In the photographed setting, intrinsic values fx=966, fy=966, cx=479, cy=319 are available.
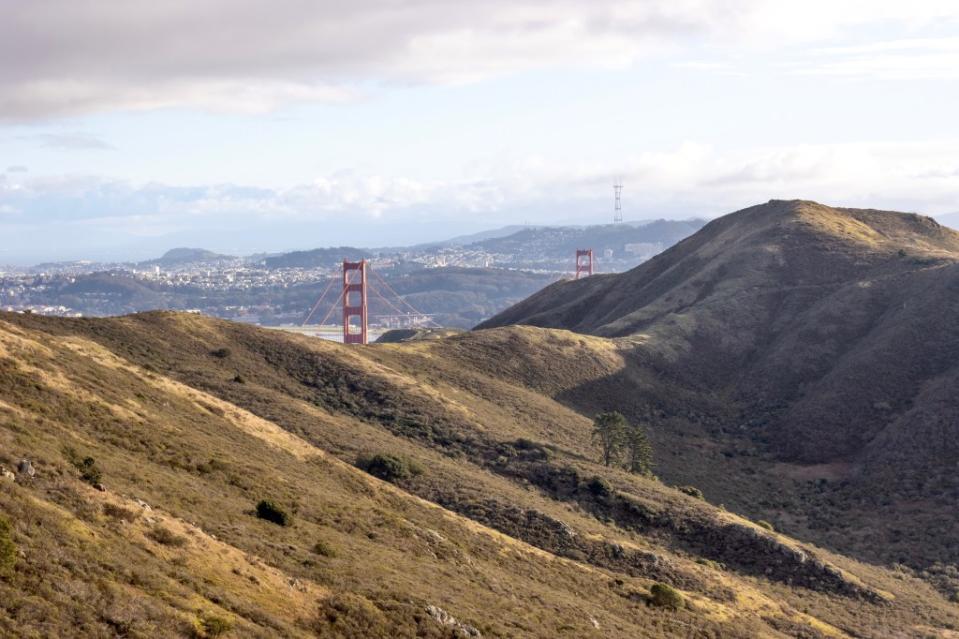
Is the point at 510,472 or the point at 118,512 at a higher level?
the point at 118,512

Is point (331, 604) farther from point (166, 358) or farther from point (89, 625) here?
point (166, 358)

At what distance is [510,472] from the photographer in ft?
195

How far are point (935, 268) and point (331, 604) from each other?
93027 millimetres

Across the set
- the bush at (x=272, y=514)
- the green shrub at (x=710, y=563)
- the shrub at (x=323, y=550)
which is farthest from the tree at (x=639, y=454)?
the shrub at (x=323, y=550)

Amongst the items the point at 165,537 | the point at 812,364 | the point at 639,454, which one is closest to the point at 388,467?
the point at 639,454

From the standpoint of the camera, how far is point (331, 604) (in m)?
28.0

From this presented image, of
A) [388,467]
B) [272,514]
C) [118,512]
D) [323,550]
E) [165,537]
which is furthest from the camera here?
[388,467]

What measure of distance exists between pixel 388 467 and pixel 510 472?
10450 mm

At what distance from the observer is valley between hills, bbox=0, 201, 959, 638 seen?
2759 cm

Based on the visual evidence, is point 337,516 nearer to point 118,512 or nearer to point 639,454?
point 118,512

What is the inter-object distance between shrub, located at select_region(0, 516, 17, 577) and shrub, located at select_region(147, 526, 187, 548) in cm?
519

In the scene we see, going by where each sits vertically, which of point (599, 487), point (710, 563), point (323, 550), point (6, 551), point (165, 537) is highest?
point (6, 551)

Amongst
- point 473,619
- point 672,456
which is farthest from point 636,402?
point 473,619

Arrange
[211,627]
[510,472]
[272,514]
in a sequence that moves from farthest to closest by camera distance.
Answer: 1. [510,472]
2. [272,514]
3. [211,627]
